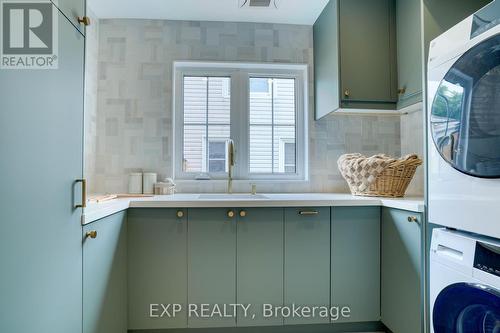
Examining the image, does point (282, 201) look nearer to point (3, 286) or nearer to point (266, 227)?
point (266, 227)

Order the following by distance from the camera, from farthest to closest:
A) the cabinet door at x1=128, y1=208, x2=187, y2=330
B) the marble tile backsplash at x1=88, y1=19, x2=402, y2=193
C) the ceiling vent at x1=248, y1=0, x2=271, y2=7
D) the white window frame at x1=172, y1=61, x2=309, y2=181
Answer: the white window frame at x1=172, y1=61, x2=309, y2=181 → the marble tile backsplash at x1=88, y1=19, x2=402, y2=193 → the ceiling vent at x1=248, y1=0, x2=271, y2=7 → the cabinet door at x1=128, y1=208, x2=187, y2=330

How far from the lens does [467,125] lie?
1.06 m

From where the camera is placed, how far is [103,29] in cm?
230

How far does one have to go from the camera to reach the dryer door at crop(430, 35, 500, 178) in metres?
0.97

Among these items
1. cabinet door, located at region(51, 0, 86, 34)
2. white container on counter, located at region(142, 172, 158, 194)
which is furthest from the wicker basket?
cabinet door, located at region(51, 0, 86, 34)

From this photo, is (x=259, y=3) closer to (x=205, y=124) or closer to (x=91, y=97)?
(x=205, y=124)

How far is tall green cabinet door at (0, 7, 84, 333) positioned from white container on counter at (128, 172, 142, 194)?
966 millimetres

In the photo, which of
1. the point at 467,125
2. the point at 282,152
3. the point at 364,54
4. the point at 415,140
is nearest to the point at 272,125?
the point at 282,152

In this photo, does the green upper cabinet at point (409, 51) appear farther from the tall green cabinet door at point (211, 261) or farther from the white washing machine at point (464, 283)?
the tall green cabinet door at point (211, 261)

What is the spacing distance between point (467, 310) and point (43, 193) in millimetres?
1529

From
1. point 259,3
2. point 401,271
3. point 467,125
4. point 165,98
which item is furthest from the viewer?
point 165,98

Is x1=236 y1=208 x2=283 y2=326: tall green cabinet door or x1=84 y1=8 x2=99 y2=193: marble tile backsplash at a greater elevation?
x1=84 y1=8 x2=99 y2=193: marble tile backsplash

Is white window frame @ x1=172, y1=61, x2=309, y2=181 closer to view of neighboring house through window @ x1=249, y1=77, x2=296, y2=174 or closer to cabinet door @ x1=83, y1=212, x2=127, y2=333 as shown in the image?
view of neighboring house through window @ x1=249, y1=77, x2=296, y2=174

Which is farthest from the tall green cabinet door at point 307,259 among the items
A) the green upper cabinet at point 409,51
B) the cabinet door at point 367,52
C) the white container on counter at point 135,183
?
the white container on counter at point 135,183
